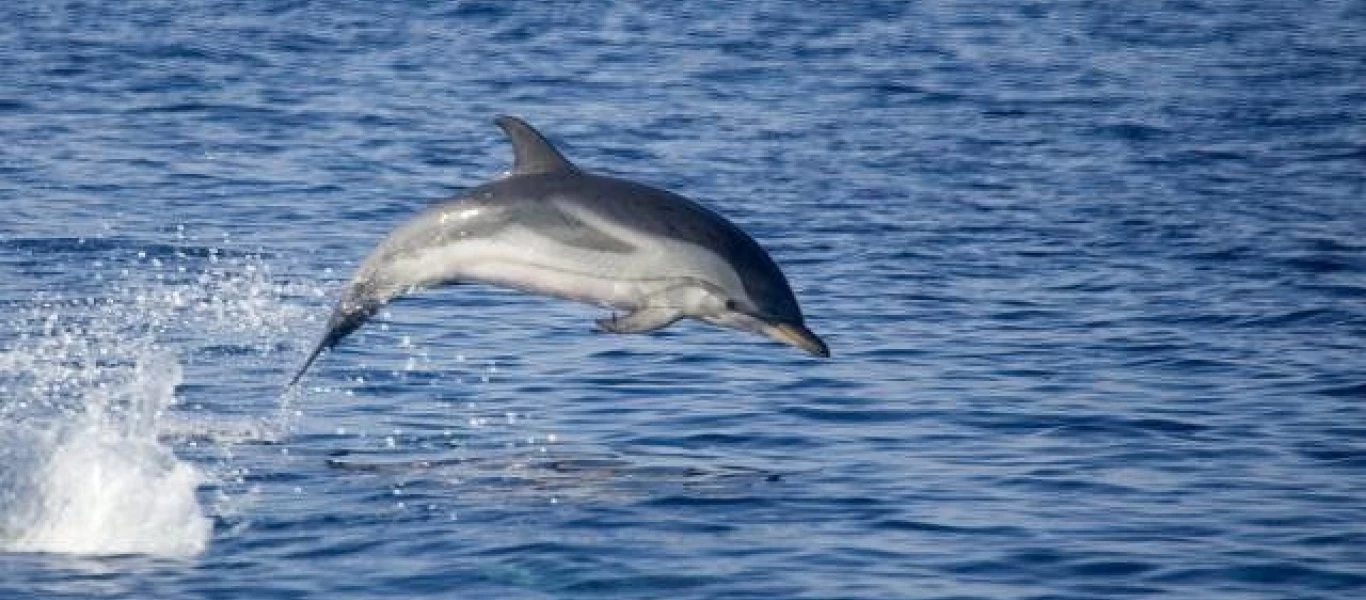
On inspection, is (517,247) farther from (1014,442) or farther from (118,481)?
(1014,442)

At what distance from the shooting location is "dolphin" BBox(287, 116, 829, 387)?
14.5 m

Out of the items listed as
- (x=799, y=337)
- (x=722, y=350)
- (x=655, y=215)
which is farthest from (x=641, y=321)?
(x=722, y=350)

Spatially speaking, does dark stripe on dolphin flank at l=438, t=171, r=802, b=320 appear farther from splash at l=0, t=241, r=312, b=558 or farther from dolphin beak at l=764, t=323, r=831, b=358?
splash at l=0, t=241, r=312, b=558

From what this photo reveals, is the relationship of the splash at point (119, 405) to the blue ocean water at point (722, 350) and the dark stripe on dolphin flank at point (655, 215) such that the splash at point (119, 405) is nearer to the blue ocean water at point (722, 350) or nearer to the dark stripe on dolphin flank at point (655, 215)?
the blue ocean water at point (722, 350)

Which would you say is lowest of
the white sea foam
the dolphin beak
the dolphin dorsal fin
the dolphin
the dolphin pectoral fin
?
the white sea foam

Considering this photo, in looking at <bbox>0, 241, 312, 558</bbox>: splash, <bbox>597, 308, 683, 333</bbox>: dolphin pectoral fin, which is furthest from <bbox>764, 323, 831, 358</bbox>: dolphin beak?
<bbox>0, 241, 312, 558</bbox>: splash

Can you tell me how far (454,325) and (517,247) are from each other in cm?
649

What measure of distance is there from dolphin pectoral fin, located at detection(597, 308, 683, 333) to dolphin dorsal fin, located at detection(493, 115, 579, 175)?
79 cm

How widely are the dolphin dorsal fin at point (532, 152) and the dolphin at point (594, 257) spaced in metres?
0.02

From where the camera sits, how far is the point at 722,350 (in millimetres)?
20078

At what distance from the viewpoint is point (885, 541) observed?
566 inches

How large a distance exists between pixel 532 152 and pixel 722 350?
554 cm

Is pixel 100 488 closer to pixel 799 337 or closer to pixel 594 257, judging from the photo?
pixel 594 257

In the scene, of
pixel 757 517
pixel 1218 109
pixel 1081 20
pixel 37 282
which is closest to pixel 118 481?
pixel 757 517
